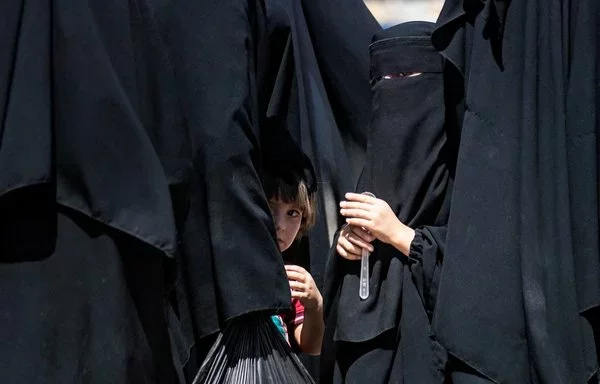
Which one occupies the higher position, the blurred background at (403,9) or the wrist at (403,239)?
the blurred background at (403,9)

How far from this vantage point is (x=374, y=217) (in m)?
2.20

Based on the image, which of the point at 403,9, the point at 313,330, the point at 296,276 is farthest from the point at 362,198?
the point at 403,9

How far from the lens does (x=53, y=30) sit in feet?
5.42

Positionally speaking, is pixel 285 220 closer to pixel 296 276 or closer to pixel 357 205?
pixel 296 276

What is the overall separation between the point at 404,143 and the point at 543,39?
0.44 m

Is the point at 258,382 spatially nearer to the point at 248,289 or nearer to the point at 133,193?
the point at 248,289

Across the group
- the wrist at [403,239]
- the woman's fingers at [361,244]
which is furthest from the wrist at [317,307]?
the wrist at [403,239]

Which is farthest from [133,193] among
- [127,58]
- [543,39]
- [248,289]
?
[543,39]

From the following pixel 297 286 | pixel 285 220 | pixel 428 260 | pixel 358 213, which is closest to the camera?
pixel 428 260

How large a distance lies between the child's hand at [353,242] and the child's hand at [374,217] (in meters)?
0.04

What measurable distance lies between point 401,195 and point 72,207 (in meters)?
0.95

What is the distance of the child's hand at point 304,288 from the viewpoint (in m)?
2.49

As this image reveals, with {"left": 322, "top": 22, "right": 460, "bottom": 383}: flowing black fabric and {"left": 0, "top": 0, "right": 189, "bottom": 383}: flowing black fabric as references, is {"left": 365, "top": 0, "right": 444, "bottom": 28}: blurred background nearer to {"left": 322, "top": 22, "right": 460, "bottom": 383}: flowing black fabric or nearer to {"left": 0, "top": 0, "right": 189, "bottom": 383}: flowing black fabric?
{"left": 322, "top": 22, "right": 460, "bottom": 383}: flowing black fabric

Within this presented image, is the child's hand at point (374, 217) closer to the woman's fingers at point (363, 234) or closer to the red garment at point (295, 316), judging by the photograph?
the woman's fingers at point (363, 234)
